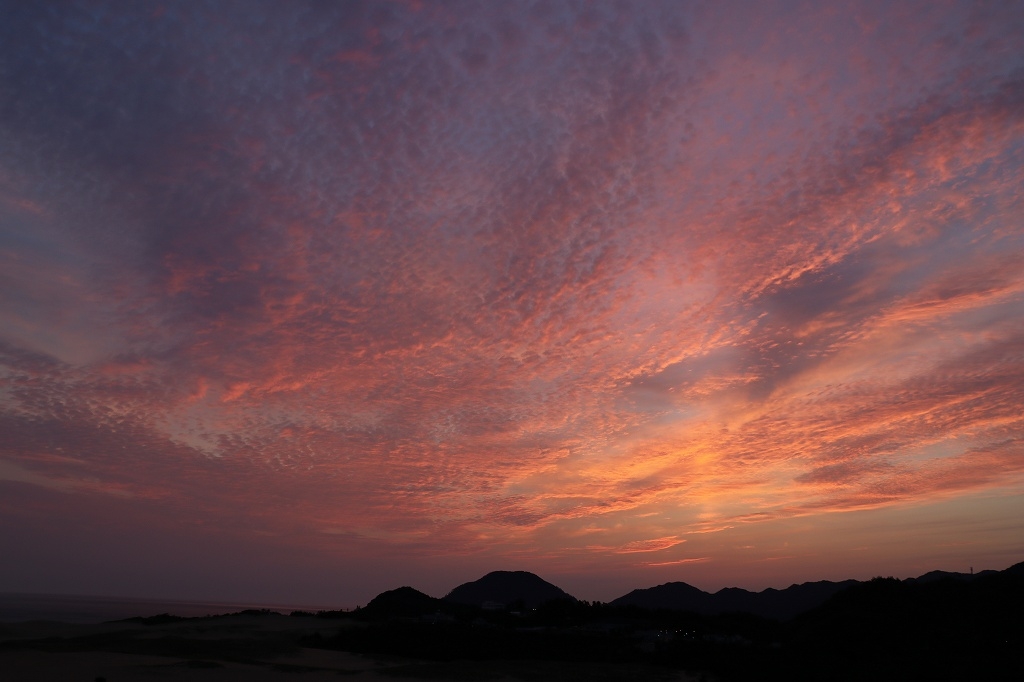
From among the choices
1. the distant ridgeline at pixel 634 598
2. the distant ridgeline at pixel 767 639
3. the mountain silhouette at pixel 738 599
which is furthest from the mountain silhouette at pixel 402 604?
the mountain silhouette at pixel 738 599

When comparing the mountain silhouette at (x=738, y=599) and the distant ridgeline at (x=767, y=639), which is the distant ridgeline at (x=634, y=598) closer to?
the mountain silhouette at (x=738, y=599)

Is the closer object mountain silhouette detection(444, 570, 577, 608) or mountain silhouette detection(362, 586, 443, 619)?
mountain silhouette detection(362, 586, 443, 619)

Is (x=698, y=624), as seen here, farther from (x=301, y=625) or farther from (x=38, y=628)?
(x=38, y=628)

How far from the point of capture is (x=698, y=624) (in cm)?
5181

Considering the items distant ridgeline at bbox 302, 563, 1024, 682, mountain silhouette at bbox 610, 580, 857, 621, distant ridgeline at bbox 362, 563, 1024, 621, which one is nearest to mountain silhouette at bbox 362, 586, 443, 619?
distant ridgeline at bbox 362, 563, 1024, 621

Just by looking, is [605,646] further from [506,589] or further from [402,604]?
[506,589]

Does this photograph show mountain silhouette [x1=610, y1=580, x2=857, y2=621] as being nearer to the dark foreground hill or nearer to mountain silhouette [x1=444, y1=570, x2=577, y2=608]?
mountain silhouette [x1=444, y1=570, x2=577, y2=608]

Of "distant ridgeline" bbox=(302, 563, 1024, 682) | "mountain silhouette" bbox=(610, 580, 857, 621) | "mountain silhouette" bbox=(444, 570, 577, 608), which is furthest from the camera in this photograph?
"mountain silhouette" bbox=(444, 570, 577, 608)

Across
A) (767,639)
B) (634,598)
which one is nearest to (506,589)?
(634,598)

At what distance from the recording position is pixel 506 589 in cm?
10388

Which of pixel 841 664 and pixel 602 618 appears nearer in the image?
pixel 841 664

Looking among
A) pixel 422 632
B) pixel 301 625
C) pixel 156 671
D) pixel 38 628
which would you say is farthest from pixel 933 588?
pixel 38 628

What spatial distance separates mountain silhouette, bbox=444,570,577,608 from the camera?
102 m

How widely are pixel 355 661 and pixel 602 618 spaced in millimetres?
25360
